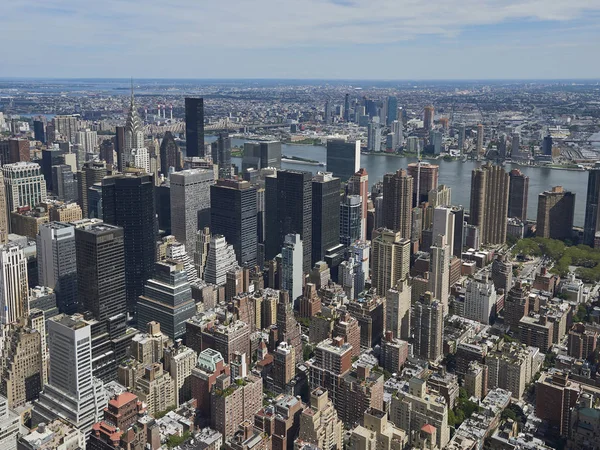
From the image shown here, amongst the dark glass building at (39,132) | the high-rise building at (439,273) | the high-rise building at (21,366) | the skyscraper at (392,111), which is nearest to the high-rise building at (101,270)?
the high-rise building at (21,366)

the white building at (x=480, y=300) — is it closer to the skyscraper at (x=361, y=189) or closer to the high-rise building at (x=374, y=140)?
the skyscraper at (x=361, y=189)

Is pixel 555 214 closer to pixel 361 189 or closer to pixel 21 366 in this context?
pixel 361 189

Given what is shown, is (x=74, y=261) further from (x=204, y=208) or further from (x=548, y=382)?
(x=548, y=382)

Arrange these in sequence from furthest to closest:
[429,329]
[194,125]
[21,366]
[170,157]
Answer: [194,125], [170,157], [429,329], [21,366]

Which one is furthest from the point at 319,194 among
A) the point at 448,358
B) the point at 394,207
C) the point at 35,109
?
the point at 35,109

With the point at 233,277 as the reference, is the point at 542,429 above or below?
below

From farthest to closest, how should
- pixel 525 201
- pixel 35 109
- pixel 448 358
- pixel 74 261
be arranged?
pixel 35 109 < pixel 525 201 < pixel 74 261 < pixel 448 358

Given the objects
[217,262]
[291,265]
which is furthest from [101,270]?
[291,265]
